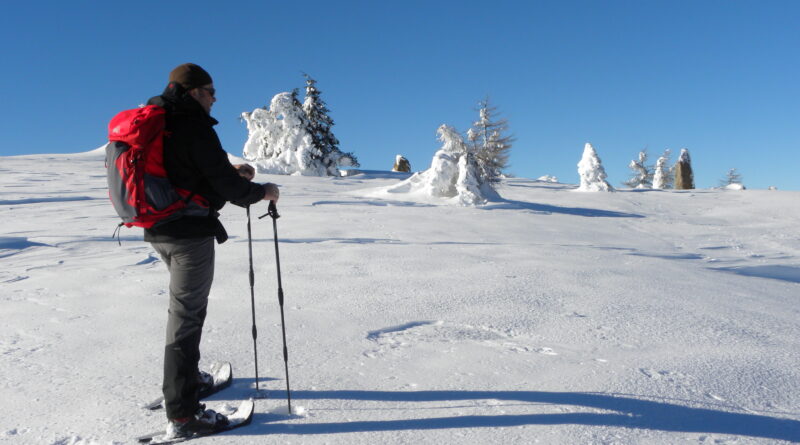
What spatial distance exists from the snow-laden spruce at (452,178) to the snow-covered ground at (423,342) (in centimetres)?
765

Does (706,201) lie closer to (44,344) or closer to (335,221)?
(335,221)

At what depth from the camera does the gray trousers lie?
8.89ft

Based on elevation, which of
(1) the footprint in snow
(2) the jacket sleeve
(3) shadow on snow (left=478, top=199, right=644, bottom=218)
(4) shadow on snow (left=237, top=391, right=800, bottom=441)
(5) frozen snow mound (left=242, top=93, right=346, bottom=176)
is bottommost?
(4) shadow on snow (left=237, top=391, right=800, bottom=441)

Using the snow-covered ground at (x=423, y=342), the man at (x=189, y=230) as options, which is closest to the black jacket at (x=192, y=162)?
the man at (x=189, y=230)

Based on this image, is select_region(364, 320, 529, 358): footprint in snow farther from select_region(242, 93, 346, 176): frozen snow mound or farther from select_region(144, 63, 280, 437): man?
Result: select_region(242, 93, 346, 176): frozen snow mound

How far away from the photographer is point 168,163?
2.65 m

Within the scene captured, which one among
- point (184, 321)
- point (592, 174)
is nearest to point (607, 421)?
point (184, 321)

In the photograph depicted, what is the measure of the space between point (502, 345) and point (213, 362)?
84.2 inches

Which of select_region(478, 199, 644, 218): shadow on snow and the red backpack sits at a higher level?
the red backpack

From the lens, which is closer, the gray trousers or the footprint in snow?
the gray trousers

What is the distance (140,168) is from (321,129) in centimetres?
3329

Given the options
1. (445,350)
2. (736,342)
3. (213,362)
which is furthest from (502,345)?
(213,362)

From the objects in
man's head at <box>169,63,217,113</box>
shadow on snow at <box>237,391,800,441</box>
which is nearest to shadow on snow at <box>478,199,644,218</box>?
shadow on snow at <box>237,391,800,441</box>

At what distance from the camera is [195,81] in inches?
109
